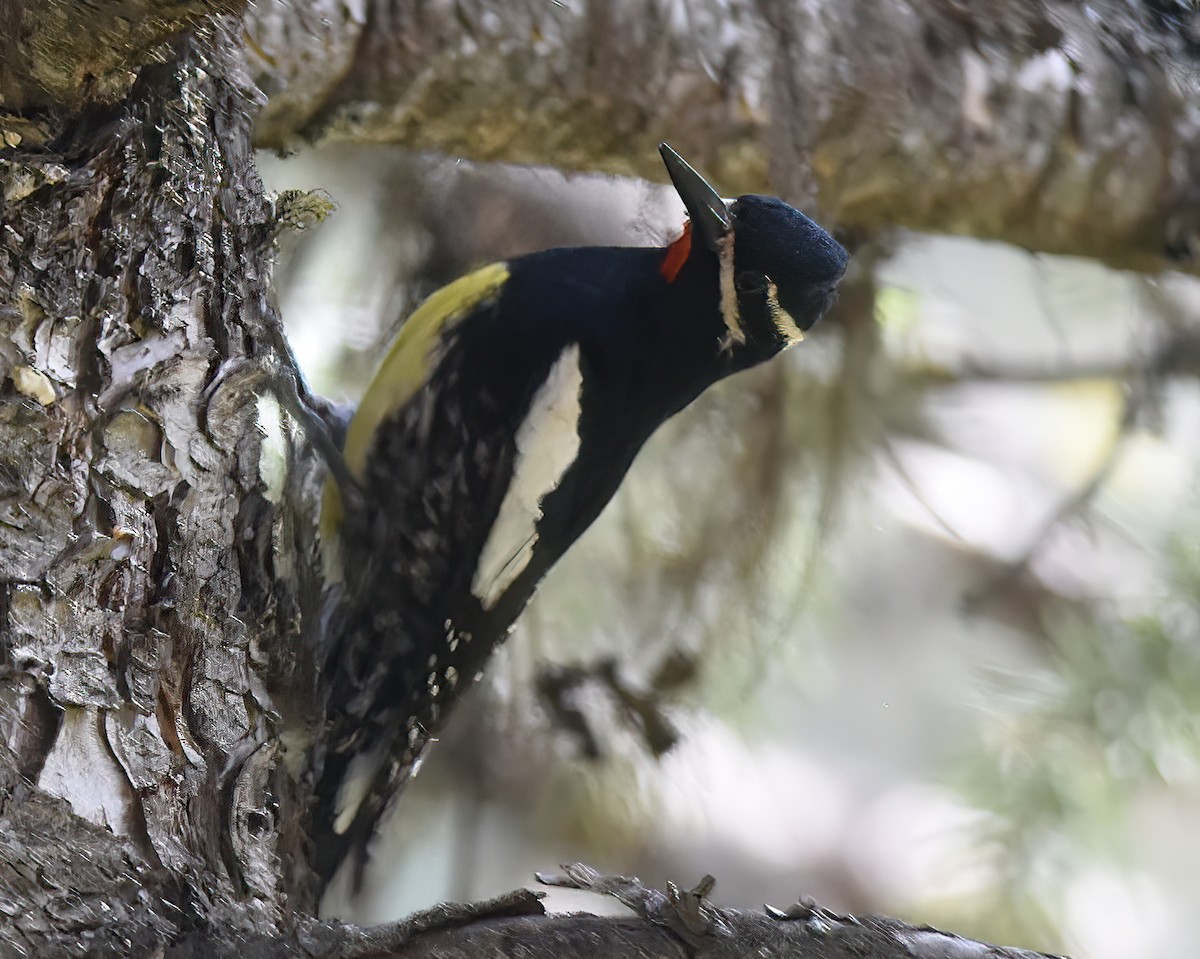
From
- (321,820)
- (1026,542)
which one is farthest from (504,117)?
(1026,542)

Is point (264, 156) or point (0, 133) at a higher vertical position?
point (264, 156)

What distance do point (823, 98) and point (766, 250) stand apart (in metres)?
0.27

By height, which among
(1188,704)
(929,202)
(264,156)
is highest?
(929,202)

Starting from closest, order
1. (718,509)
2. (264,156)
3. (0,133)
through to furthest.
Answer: (0,133), (264,156), (718,509)

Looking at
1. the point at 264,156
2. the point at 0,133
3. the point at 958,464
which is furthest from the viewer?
the point at 958,464

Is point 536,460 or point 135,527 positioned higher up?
point 536,460

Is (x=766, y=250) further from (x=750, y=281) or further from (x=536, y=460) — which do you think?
(x=536, y=460)

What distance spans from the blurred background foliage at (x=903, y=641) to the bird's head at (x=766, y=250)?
0.71 feet

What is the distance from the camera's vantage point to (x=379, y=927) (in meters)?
0.37

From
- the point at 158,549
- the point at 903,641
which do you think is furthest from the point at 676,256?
the point at 903,641

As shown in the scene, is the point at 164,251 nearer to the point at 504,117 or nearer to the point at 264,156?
the point at 264,156

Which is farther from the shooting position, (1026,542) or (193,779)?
(1026,542)

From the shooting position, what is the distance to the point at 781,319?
576 millimetres

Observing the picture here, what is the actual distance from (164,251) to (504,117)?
34 cm
